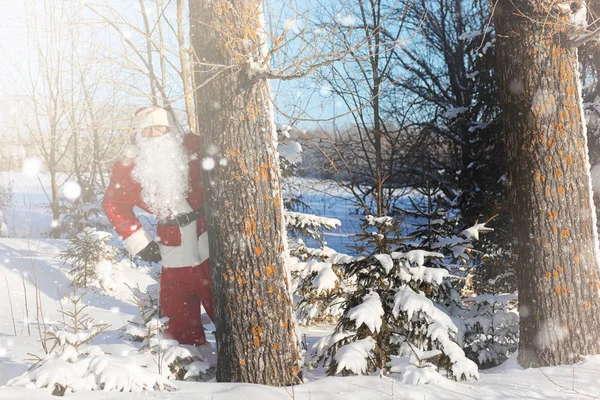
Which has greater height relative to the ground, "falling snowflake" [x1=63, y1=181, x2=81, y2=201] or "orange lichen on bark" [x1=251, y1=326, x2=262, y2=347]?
"falling snowflake" [x1=63, y1=181, x2=81, y2=201]

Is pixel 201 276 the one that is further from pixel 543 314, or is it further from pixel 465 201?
pixel 465 201

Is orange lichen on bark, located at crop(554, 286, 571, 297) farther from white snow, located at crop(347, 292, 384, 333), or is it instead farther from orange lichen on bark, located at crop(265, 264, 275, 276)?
orange lichen on bark, located at crop(265, 264, 275, 276)

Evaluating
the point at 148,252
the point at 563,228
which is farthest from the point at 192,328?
the point at 563,228

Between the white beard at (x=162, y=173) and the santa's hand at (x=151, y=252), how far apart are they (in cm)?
27

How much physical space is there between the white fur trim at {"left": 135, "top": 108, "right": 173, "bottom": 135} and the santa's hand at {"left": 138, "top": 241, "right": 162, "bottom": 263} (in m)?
0.99

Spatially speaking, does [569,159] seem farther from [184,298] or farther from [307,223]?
[184,298]

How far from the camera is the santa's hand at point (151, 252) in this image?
4.21 metres

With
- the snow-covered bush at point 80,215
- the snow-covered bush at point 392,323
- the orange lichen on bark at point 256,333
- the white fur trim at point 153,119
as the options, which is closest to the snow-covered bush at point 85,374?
the orange lichen on bark at point 256,333

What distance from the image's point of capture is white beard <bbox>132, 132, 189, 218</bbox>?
4.14 metres

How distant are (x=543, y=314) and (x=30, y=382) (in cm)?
376

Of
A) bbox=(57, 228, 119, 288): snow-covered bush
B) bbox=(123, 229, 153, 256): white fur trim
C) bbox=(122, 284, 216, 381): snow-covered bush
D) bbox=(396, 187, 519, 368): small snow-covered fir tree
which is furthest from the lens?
bbox=(57, 228, 119, 288): snow-covered bush

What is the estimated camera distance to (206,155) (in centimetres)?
349

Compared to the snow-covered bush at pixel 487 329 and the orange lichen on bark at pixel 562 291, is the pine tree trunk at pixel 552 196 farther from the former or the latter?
the snow-covered bush at pixel 487 329

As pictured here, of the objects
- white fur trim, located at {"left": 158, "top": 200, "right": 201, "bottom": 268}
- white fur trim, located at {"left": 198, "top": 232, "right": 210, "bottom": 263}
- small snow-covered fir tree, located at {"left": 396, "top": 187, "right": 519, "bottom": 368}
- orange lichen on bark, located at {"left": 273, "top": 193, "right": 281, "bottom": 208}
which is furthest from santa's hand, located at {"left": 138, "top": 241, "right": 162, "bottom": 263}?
small snow-covered fir tree, located at {"left": 396, "top": 187, "right": 519, "bottom": 368}
